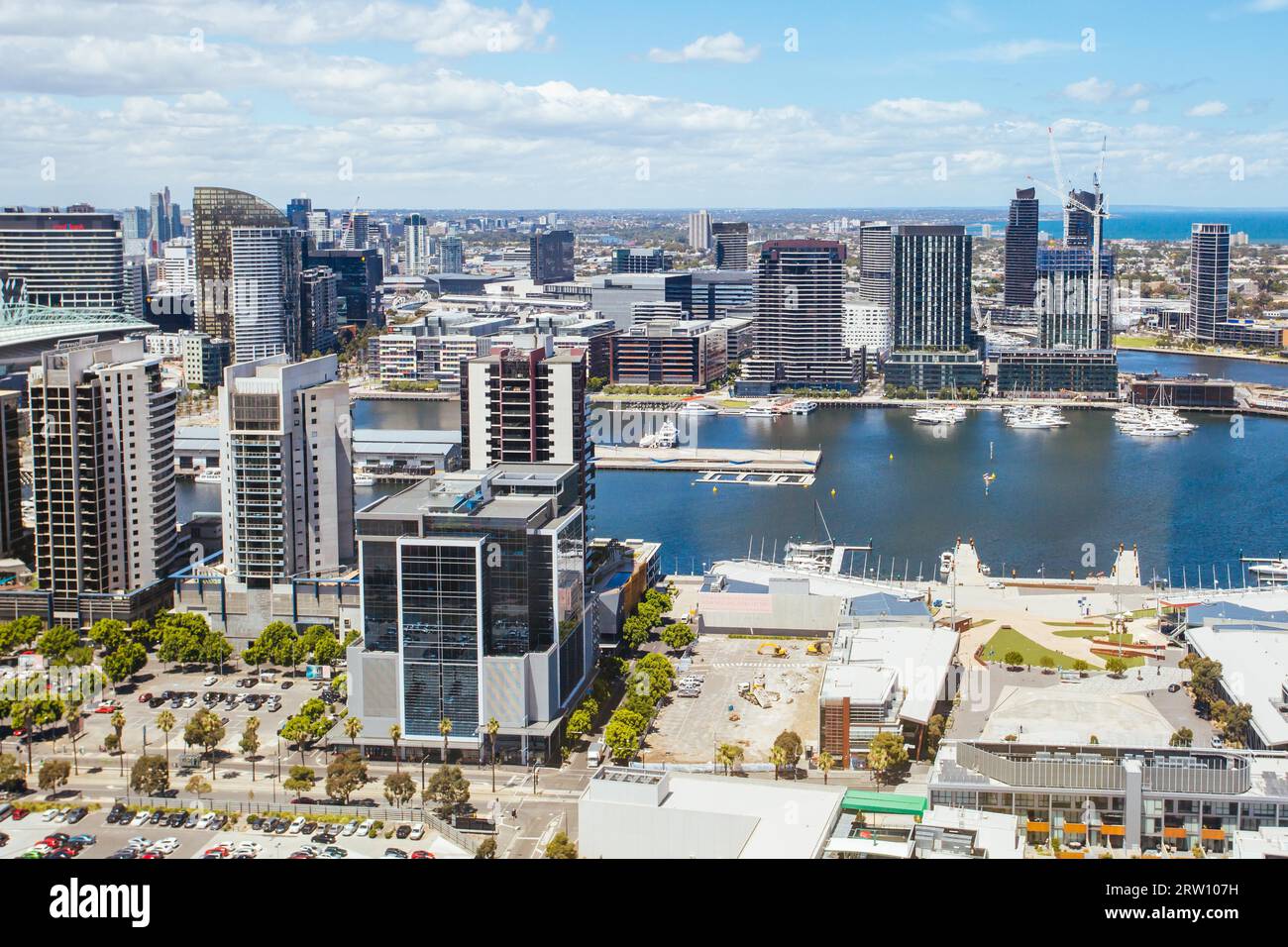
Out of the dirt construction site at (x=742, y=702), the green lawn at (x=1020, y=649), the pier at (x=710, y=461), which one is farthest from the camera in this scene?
the pier at (x=710, y=461)

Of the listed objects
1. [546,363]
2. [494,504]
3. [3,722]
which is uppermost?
[546,363]

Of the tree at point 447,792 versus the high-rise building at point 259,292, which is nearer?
the tree at point 447,792

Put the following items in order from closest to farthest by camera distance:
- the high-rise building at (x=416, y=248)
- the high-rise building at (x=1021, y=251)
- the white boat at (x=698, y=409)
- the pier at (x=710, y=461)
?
the pier at (x=710, y=461) < the white boat at (x=698, y=409) < the high-rise building at (x=1021, y=251) < the high-rise building at (x=416, y=248)

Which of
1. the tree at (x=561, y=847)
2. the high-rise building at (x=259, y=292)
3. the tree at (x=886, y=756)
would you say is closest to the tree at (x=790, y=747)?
the tree at (x=886, y=756)

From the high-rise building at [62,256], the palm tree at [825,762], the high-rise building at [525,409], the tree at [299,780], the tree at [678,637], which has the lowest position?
the palm tree at [825,762]

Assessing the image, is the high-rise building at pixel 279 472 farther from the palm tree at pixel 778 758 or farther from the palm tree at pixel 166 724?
the palm tree at pixel 778 758

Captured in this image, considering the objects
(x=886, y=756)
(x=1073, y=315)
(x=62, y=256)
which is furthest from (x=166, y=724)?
(x=1073, y=315)
